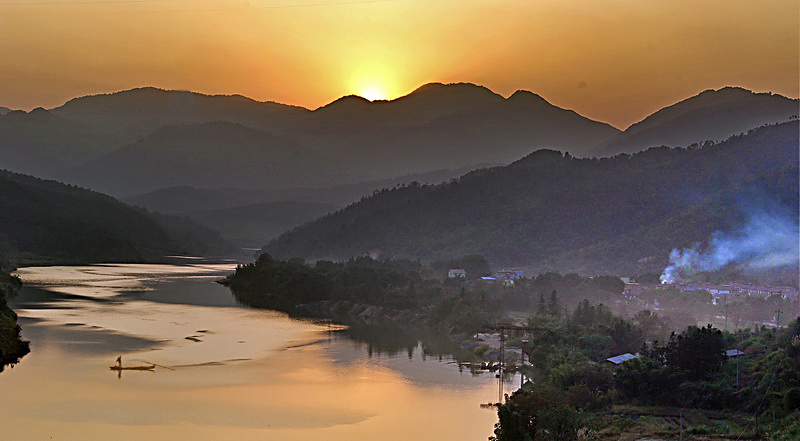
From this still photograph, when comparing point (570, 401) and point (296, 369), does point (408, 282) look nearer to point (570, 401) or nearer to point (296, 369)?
point (296, 369)

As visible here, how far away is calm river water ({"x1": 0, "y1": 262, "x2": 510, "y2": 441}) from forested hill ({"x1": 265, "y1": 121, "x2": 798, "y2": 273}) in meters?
36.1

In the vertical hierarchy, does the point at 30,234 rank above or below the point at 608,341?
above

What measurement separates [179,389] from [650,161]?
75.0m

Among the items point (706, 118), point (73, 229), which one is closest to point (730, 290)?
point (73, 229)

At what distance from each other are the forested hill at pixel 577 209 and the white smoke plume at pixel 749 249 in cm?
209

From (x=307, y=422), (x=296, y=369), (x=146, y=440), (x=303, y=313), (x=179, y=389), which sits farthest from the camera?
(x=303, y=313)

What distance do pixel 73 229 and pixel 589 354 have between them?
239 feet

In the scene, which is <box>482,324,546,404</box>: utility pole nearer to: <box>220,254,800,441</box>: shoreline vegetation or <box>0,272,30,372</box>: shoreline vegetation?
<box>220,254,800,441</box>: shoreline vegetation

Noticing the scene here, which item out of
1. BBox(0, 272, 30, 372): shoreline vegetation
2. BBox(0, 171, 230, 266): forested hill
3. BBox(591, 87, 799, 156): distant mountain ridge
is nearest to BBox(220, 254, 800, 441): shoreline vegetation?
BBox(0, 272, 30, 372): shoreline vegetation

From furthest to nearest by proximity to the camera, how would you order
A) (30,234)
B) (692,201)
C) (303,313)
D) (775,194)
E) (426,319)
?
(30,234)
(692,201)
(775,194)
(303,313)
(426,319)

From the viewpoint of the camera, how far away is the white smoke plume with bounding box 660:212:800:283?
56328 mm

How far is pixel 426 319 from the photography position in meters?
47.4

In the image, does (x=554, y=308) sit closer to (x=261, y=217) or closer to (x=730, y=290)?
(x=730, y=290)

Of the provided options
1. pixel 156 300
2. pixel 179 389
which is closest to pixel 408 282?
pixel 156 300
